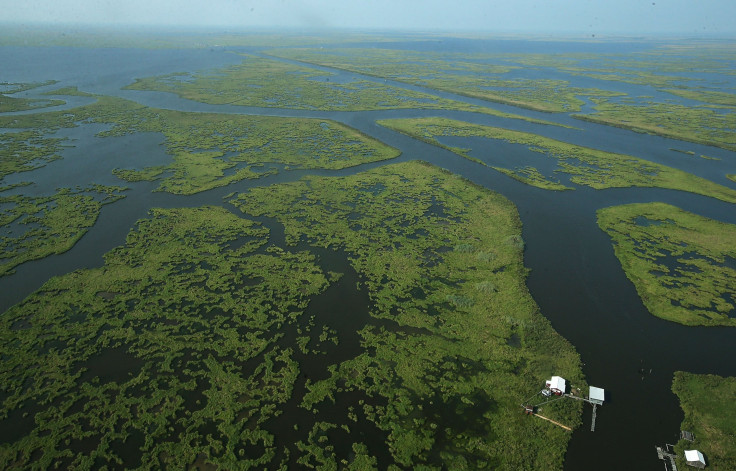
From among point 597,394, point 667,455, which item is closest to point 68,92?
point 597,394

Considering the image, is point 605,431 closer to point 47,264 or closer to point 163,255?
point 163,255

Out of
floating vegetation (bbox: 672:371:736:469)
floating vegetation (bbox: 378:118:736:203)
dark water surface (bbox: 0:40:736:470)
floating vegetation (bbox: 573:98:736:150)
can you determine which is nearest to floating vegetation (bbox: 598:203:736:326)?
dark water surface (bbox: 0:40:736:470)

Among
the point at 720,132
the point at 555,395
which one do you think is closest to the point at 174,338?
the point at 555,395

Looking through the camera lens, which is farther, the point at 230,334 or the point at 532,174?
the point at 532,174

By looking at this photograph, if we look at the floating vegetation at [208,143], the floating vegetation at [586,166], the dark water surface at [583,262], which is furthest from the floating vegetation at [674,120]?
the floating vegetation at [208,143]

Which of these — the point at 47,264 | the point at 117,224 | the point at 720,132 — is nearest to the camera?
the point at 47,264

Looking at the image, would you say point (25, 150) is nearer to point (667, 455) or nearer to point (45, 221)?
point (45, 221)
